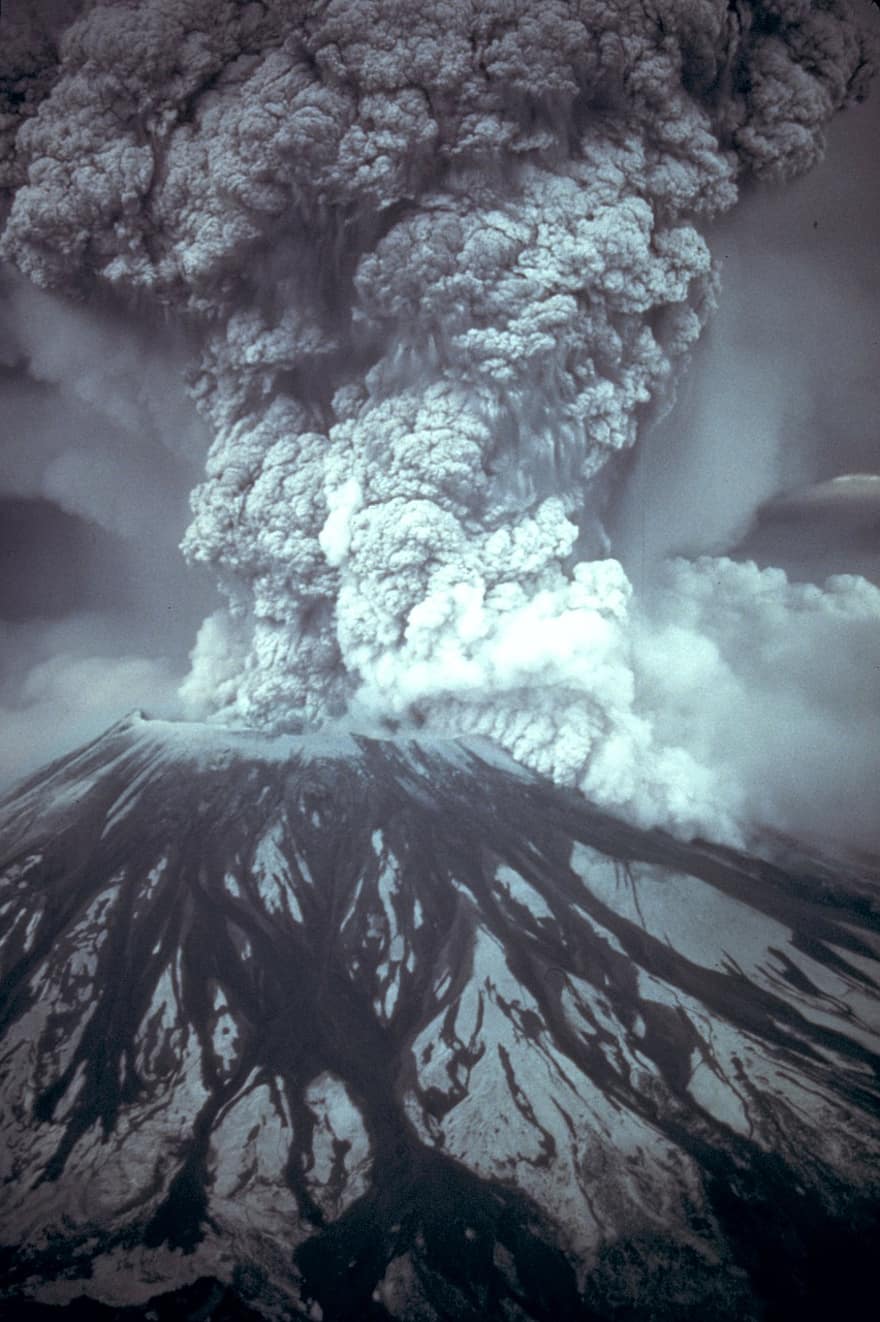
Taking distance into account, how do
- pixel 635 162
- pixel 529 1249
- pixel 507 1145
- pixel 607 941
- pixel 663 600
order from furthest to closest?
1. pixel 663 600
2. pixel 635 162
3. pixel 607 941
4. pixel 507 1145
5. pixel 529 1249

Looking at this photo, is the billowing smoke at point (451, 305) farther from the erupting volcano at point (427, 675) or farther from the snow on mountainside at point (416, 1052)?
the snow on mountainside at point (416, 1052)

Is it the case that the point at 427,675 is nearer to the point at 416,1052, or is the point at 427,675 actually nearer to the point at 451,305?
the point at 451,305

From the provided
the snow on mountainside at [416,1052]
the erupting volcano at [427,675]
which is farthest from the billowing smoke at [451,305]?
the snow on mountainside at [416,1052]

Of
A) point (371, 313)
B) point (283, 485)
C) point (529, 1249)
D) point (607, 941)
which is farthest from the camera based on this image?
point (283, 485)

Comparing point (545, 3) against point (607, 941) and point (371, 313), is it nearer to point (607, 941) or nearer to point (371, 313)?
point (371, 313)

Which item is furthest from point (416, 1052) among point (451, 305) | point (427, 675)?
point (451, 305)

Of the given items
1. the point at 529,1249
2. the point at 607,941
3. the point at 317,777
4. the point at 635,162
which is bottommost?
the point at 529,1249

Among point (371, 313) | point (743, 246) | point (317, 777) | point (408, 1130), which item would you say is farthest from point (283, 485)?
point (408, 1130)
